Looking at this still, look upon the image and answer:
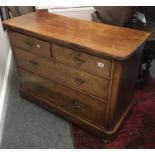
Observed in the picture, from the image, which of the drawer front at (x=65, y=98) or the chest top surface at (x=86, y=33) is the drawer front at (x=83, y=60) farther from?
the drawer front at (x=65, y=98)

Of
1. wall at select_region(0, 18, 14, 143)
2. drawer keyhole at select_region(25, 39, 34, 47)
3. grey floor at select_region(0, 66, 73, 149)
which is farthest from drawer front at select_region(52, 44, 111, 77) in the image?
wall at select_region(0, 18, 14, 143)

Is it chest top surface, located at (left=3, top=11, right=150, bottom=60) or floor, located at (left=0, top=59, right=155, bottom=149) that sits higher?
chest top surface, located at (left=3, top=11, right=150, bottom=60)

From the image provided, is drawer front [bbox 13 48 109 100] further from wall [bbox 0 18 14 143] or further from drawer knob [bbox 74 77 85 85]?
wall [bbox 0 18 14 143]

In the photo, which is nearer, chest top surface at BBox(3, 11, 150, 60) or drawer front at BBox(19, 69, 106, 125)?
chest top surface at BBox(3, 11, 150, 60)

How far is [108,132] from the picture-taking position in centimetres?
142

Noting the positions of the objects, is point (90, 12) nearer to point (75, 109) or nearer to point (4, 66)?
point (4, 66)

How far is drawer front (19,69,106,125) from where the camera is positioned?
1.39 metres

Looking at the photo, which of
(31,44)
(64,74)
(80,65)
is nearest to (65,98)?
(64,74)

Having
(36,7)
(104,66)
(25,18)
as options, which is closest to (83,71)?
(104,66)

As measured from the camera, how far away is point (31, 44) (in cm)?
146

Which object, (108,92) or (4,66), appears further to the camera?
(4,66)

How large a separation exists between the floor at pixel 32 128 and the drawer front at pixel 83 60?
23.1 inches

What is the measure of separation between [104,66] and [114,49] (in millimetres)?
115

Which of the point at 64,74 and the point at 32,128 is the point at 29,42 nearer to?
the point at 64,74
